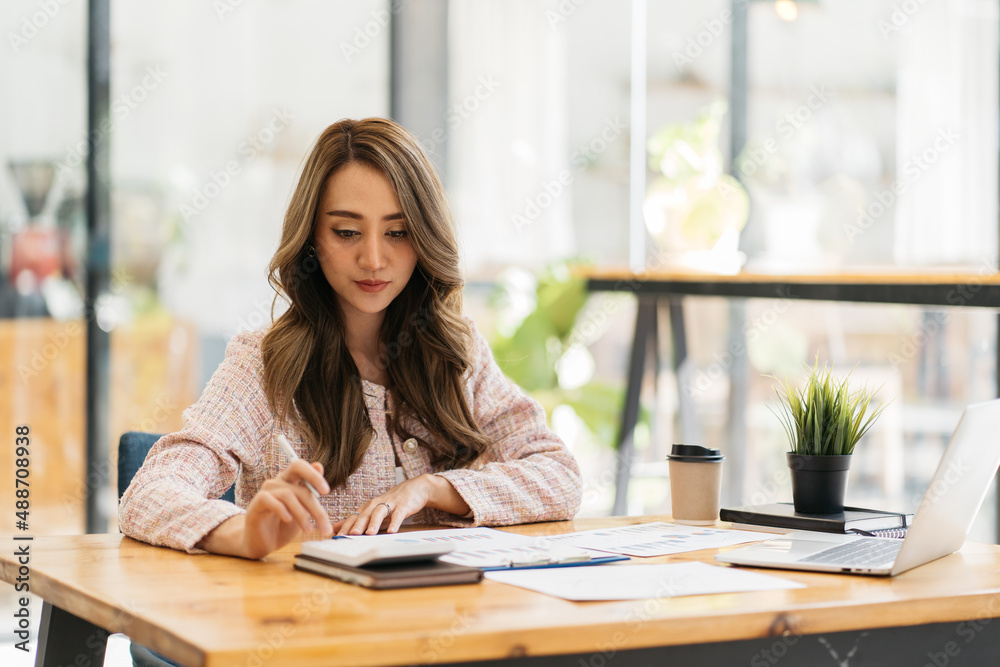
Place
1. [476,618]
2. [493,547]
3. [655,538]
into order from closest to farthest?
[476,618], [493,547], [655,538]

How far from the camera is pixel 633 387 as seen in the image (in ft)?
13.5

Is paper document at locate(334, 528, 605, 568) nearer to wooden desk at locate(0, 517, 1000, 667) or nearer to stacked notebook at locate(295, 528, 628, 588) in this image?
stacked notebook at locate(295, 528, 628, 588)

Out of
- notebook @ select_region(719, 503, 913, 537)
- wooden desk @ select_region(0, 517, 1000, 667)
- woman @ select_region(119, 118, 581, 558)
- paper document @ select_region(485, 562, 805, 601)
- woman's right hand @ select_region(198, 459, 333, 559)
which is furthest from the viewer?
woman @ select_region(119, 118, 581, 558)

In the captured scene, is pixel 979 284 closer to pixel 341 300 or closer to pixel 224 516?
pixel 341 300

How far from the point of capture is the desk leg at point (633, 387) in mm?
4102

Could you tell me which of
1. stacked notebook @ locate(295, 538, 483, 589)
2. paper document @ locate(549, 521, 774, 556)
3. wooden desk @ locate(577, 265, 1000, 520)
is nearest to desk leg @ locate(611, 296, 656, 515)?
wooden desk @ locate(577, 265, 1000, 520)

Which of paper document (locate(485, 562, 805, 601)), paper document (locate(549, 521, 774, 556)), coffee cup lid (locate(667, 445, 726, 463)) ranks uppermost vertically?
coffee cup lid (locate(667, 445, 726, 463))

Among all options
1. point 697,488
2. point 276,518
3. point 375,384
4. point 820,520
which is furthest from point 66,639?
point 820,520

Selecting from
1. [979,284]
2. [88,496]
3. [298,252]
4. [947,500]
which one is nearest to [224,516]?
[298,252]

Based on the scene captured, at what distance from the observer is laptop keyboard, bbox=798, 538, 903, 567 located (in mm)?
1429

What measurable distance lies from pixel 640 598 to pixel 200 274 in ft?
10.5

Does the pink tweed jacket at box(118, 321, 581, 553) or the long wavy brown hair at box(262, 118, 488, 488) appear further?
the long wavy brown hair at box(262, 118, 488, 488)

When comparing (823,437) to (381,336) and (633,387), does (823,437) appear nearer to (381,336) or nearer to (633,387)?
(381,336)

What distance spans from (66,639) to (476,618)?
2.01ft
